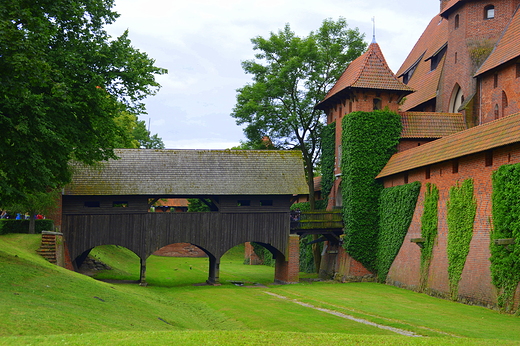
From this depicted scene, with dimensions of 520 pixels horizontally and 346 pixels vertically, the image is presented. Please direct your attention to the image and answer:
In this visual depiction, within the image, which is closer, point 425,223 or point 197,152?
point 425,223

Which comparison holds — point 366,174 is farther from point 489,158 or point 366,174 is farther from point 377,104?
point 489,158

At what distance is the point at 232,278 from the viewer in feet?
122

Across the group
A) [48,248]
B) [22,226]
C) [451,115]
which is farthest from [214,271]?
[451,115]

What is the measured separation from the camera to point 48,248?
2631 centimetres

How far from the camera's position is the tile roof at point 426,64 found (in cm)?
3869

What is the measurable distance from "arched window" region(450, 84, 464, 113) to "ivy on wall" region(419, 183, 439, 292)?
420 inches

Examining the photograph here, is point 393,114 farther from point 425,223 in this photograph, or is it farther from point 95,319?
point 95,319

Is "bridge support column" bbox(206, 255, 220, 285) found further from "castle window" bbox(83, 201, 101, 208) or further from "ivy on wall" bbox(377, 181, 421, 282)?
"ivy on wall" bbox(377, 181, 421, 282)

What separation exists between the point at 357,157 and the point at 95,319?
21838mm

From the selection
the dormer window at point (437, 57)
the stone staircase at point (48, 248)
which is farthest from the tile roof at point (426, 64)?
the stone staircase at point (48, 248)

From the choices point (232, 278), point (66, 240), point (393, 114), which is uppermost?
point (393, 114)

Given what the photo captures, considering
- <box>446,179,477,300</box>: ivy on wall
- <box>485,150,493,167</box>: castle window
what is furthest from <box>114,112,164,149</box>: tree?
<box>485,150,493,167</box>: castle window

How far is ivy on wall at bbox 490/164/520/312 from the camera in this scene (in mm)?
19484

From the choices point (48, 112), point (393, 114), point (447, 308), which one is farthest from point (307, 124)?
point (48, 112)
